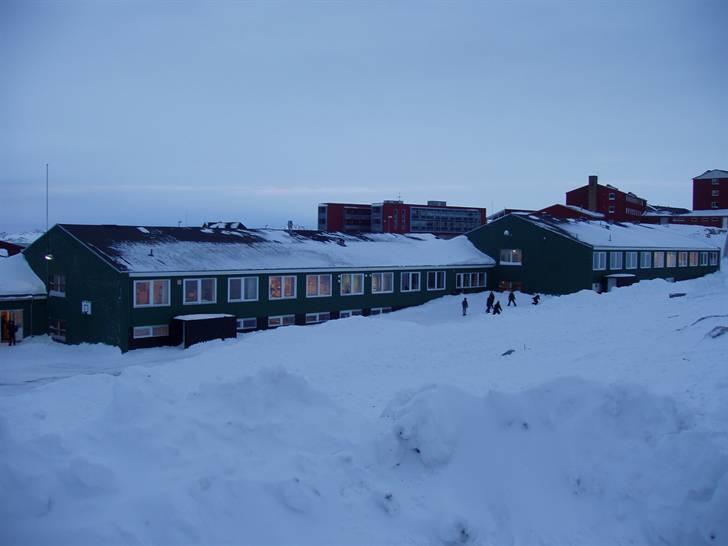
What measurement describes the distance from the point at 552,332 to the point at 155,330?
1791cm

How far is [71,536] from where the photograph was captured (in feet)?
25.3

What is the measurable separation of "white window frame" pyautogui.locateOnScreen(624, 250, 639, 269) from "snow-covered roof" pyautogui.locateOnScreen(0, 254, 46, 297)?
40162mm

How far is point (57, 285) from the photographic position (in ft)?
110

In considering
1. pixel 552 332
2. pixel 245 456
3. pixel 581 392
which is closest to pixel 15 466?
pixel 245 456

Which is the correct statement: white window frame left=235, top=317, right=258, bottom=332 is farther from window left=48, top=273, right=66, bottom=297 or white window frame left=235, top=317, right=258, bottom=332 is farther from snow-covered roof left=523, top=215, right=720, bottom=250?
snow-covered roof left=523, top=215, right=720, bottom=250

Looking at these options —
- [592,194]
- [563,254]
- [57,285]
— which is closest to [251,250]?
[57,285]

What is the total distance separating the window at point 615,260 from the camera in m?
47.9

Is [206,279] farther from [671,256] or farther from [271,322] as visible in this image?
[671,256]

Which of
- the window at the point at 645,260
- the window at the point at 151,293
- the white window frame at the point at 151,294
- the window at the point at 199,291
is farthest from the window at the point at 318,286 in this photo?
the window at the point at 645,260

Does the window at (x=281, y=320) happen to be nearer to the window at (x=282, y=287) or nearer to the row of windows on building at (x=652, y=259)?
the window at (x=282, y=287)

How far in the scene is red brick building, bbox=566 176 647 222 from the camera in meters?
95.2

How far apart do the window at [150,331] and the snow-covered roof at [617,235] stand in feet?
95.0

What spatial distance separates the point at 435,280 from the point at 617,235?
62.3 ft

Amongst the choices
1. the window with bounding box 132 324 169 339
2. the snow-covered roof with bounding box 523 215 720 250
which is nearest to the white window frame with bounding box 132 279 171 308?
the window with bounding box 132 324 169 339
